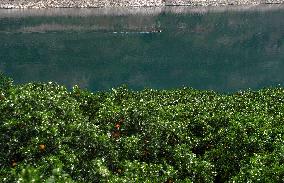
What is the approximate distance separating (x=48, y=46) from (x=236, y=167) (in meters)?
148

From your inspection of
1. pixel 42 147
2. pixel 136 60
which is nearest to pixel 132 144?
pixel 42 147

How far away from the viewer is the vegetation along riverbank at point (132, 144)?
24159 millimetres

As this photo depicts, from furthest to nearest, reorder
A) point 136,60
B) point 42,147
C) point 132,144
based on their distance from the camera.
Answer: point 136,60, point 132,144, point 42,147

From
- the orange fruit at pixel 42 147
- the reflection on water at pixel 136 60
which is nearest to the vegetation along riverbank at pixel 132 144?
the orange fruit at pixel 42 147

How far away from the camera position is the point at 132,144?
90.7 ft

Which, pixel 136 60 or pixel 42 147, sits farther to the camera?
pixel 136 60

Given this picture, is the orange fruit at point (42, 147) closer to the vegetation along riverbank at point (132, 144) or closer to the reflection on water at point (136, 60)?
the vegetation along riverbank at point (132, 144)

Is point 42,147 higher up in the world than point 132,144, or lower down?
higher up

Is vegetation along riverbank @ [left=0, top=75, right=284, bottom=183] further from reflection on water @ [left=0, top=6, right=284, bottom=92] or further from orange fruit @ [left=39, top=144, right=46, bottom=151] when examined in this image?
reflection on water @ [left=0, top=6, right=284, bottom=92]

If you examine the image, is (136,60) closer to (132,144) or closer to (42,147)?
(132,144)

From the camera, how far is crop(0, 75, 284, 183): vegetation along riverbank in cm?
2416

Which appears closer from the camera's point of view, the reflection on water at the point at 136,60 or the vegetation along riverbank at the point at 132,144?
the vegetation along riverbank at the point at 132,144

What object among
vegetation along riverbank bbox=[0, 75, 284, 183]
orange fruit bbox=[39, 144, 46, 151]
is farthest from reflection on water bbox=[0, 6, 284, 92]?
orange fruit bbox=[39, 144, 46, 151]

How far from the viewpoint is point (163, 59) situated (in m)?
165
